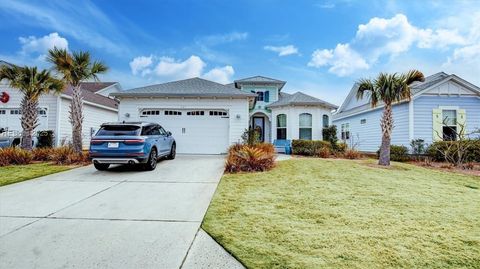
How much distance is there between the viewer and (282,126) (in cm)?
1908

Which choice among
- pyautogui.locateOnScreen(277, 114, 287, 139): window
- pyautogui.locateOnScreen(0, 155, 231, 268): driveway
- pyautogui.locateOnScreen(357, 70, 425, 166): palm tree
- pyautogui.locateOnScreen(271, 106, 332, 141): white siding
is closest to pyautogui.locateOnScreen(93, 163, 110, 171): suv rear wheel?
pyautogui.locateOnScreen(0, 155, 231, 268): driveway

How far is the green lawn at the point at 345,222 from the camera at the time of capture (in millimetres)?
3139

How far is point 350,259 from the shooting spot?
121 inches

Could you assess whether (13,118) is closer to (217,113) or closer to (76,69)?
(76,69)

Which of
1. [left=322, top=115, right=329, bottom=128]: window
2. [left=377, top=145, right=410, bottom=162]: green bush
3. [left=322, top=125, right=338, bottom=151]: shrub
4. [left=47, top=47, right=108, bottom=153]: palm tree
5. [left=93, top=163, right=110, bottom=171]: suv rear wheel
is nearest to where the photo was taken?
[left=93, top=163, right=110, bottom=171]: suv rear wheel

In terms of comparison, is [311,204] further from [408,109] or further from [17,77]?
[17,77]

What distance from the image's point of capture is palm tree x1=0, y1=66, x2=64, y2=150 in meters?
12.0

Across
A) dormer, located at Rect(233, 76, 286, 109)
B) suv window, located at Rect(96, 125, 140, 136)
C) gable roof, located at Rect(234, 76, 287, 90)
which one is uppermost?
gable roof, located at Rect(234, 76, 287, 90)

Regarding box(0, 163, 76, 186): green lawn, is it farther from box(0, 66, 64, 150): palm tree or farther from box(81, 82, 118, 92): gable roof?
box(81, 82, 118, 92): gable roof

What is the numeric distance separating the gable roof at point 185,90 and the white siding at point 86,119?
4143mm

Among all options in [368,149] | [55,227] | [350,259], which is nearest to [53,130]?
[55,227]

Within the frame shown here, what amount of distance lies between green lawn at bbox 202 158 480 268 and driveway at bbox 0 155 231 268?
619 mm

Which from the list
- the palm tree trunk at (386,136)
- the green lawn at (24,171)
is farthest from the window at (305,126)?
the green lawn at (24,171)

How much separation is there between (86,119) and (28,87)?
20.6 feet
